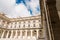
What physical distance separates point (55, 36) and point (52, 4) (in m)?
1.25

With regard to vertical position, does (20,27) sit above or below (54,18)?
below

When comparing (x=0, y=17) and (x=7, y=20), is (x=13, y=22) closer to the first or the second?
(x=7, y=20)

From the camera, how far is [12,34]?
5788 centimetres

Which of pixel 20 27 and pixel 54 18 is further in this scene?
pixel 20 27

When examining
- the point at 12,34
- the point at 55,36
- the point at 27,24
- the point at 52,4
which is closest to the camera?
the point at 55,36

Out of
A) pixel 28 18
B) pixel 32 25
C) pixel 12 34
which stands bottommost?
pixel 12 34

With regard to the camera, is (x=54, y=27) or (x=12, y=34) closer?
(x=54, y=27)

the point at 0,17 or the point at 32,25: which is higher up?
the point at 0,17

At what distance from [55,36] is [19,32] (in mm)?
→ 55454

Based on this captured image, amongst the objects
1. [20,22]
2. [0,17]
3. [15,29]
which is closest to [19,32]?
[15,29]

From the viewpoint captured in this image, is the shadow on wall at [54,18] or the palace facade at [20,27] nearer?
the shadow on wall at [54,18]

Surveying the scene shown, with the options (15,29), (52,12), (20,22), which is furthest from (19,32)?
(52,12)

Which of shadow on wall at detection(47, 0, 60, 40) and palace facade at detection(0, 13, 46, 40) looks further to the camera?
palace facade at detection(0, 13, 46, 40)

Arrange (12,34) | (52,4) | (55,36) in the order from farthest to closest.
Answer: (12,34) → (52,4) → (55,36)
